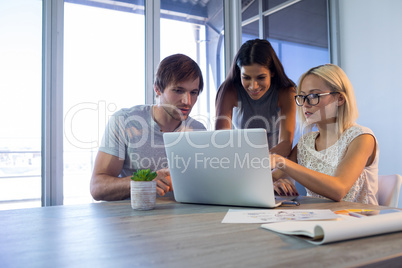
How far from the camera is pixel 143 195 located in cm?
106

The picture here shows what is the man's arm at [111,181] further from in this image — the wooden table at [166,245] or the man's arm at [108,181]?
the wooden table at [166,245]

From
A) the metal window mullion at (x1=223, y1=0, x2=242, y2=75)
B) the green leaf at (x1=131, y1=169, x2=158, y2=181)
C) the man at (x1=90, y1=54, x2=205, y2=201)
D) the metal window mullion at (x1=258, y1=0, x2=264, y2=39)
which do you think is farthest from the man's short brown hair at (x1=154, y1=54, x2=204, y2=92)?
the metal window mullion at (x1=258, y1=0, x2=264, y2=39)

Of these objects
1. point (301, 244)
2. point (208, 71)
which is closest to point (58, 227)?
point (301, 244)

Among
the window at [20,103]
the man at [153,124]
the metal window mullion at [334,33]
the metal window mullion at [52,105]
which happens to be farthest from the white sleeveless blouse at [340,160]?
the metal window mullion at [334,33]

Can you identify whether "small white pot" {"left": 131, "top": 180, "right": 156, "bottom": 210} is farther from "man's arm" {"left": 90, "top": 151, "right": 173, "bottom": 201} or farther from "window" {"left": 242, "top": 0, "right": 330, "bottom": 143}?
"window" {"left": 242, "top": 0, "right": 330, "bottom": 143}

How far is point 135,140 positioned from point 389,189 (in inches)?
46.2

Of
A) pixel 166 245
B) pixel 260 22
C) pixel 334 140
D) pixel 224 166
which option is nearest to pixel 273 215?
pixel 224 166

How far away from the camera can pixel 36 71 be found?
2289 mm

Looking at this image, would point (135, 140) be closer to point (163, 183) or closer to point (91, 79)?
point (163, 183)

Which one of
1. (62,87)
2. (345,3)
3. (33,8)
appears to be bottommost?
(62,87)

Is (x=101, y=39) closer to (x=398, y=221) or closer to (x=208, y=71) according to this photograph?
(x=208, y=71)

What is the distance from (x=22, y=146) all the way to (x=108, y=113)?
62 cm

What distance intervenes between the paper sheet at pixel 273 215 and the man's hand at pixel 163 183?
0.33 metres

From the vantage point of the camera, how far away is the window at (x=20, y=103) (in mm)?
2182
